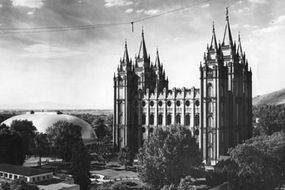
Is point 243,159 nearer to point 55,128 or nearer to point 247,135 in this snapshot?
point 247,135

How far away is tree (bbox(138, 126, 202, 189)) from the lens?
4828 cm

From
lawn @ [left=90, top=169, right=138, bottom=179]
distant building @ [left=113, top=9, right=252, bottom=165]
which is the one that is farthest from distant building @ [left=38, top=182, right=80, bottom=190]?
distant building @ [left=113, top=9, right=252, bottom=165]

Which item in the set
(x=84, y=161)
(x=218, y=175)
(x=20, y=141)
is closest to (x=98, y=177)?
(x=84, y=161)

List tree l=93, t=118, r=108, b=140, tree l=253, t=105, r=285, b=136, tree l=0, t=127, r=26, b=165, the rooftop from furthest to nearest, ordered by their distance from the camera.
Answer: tree l=93, t=118, r=108, b=140, tree l=253, t=105, r=285, b=136, tree l=0, t=127, r=26, b=165, the rooftop

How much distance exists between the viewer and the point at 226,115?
72.9 m

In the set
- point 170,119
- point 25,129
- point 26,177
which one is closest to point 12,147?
point 25,129

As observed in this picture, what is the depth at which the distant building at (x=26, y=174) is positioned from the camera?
47812mm

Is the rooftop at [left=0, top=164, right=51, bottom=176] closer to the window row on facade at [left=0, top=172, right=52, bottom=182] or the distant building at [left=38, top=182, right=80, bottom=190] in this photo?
the window row on facade at [left=0, top=172, right=52, bottom=182]

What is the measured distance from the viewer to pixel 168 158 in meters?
49.3

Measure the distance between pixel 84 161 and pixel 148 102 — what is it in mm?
35158

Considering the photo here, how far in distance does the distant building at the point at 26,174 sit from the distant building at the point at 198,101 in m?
36.2

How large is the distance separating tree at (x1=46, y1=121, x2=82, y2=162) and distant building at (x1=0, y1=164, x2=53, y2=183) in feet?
56.6

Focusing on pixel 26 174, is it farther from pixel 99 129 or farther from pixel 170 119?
pixel 99 129

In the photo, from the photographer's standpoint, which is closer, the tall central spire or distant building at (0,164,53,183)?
distant building at (0,164,53,183)
